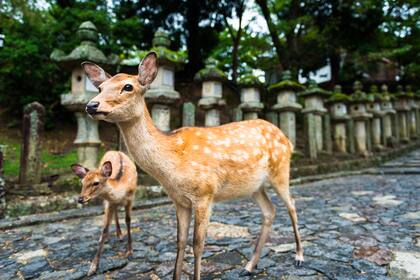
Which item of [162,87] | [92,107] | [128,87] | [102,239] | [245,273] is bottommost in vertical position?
[245,273]

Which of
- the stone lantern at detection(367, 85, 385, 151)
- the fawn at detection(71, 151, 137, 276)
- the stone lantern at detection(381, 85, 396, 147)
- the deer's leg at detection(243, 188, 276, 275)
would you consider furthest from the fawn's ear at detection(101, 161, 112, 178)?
the stone lantern at detection(381, 85, 396, 147)

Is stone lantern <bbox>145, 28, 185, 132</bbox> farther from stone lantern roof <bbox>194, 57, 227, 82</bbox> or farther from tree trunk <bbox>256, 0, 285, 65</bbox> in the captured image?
tree trunk <bbox>256, 0, 285, 65</bbox>

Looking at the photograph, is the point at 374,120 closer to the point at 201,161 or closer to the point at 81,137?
the point at 81,137

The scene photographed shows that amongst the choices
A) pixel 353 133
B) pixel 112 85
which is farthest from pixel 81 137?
pixel 353 133

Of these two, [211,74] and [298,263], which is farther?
[211,74]

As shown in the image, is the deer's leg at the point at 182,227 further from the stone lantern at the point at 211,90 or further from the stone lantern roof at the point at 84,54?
the stone lantern at the point at 211,90

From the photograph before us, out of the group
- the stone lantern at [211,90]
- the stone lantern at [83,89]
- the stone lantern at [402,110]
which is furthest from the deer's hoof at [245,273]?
the stone lantern at [402,110]

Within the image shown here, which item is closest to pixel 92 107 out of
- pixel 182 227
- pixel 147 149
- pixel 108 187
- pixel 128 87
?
pixel 128 87

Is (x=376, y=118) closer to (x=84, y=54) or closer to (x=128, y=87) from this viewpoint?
(x=84, y=54)

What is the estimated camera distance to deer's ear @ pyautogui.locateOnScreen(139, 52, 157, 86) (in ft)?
7.93

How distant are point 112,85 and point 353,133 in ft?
36.3

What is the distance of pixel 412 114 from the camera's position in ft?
57.8

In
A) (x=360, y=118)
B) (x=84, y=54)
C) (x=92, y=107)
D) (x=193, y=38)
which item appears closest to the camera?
(x=92, y=107)

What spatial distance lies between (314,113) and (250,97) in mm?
2775
